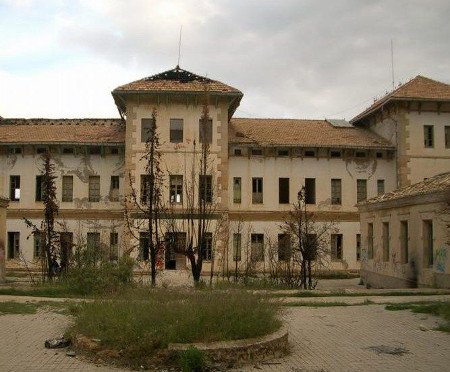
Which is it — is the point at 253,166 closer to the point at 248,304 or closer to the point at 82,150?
the point at 82,150

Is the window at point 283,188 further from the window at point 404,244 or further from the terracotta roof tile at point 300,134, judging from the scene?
the window at point 404,244

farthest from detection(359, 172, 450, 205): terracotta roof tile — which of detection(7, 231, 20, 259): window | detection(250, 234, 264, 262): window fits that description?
detection(7, 231, 20, 259): window

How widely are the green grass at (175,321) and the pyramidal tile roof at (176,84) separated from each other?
21.7 m

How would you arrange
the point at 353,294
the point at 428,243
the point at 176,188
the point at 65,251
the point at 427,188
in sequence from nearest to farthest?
1. the point at 353,294
2. the point at 428,243
3. the point at 427,188
4. the point at 65,251
5. the point at 176,188

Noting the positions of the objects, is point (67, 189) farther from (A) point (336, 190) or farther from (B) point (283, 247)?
(A) point (336, 190)

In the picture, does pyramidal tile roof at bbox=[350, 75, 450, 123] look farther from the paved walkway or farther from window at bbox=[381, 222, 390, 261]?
the paved walkway

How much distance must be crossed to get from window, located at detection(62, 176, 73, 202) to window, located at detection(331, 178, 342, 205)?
1564 cm

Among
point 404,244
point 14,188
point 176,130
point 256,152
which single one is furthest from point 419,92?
point 14,188

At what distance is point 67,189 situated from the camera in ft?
105

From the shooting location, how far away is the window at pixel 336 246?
3181 cm

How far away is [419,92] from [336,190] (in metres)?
7.78

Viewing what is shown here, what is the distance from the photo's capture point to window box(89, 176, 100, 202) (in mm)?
31922

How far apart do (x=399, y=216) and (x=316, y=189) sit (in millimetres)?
10048

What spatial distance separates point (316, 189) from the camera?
1273 inches
